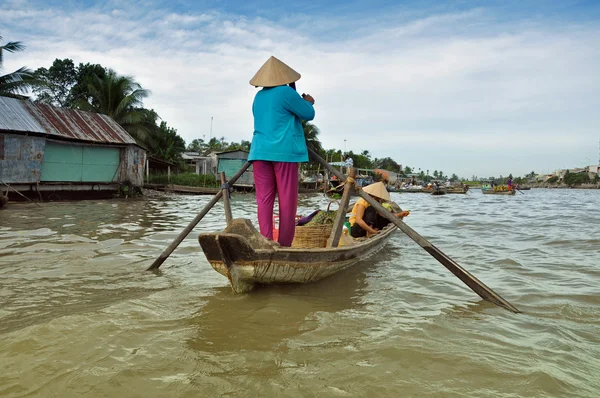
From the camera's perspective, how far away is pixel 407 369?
7.39 ft

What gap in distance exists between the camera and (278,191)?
139 inches

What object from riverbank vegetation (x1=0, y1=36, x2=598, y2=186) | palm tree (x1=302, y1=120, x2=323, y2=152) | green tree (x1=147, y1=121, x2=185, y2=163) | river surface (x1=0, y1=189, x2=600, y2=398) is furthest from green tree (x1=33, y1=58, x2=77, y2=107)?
river surface (x1=0, y1=189, x2=600, y2=398)

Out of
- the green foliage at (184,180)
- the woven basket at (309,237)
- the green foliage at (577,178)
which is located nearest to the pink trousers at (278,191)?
the woven basket at (309,237)

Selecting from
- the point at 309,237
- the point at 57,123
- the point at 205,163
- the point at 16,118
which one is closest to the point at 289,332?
the point at 309,237

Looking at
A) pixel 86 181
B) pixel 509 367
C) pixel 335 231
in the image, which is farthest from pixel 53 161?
pixel 509 367

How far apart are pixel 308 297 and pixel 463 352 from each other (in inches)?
55.3

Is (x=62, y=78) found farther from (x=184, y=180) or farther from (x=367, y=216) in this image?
(x=367, y=216)

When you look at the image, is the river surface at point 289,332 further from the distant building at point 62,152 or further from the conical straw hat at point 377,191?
the distant building at point 62,152

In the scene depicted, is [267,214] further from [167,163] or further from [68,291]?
[167,163]

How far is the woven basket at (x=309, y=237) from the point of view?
4.52 meters

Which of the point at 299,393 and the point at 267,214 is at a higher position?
the point at 267,214

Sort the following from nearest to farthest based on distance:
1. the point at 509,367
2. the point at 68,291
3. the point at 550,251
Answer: the point at 509,367
the point at 68,291
the point at 550,251

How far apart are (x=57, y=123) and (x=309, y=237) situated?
15049 millimetres

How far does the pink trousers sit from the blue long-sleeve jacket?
101 millimetres
